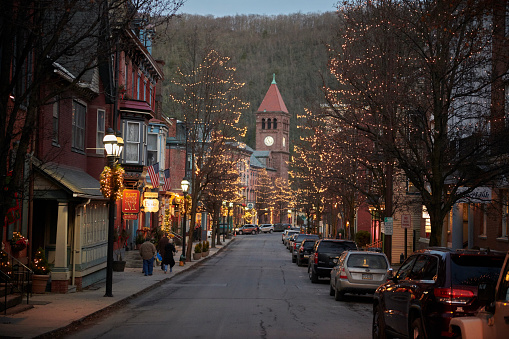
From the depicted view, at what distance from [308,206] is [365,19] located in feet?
172

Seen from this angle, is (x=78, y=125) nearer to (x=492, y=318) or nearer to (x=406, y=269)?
(x=406, y=269)

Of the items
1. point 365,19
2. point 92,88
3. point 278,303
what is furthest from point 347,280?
point 92,88

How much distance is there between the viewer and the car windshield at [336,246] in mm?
28891

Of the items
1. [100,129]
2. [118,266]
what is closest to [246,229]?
[118,266]

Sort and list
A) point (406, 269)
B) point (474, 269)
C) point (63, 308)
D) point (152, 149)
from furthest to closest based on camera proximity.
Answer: point (152, 149), point (63, 308), point (406, 269), point (474, 269)

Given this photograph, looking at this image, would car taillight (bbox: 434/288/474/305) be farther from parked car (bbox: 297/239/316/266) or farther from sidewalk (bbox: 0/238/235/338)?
parked car (bbox: 297/239/316/266)

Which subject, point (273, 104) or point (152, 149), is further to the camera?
point (273, 104)

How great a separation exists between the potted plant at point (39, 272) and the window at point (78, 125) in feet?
21.4

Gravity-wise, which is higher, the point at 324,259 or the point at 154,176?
the point at 154,176

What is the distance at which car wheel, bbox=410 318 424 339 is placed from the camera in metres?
10.1

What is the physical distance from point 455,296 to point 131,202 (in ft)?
80.5

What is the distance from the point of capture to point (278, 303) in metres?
20.4

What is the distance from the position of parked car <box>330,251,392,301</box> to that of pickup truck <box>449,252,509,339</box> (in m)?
13.8

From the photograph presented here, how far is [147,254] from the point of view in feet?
98.3
